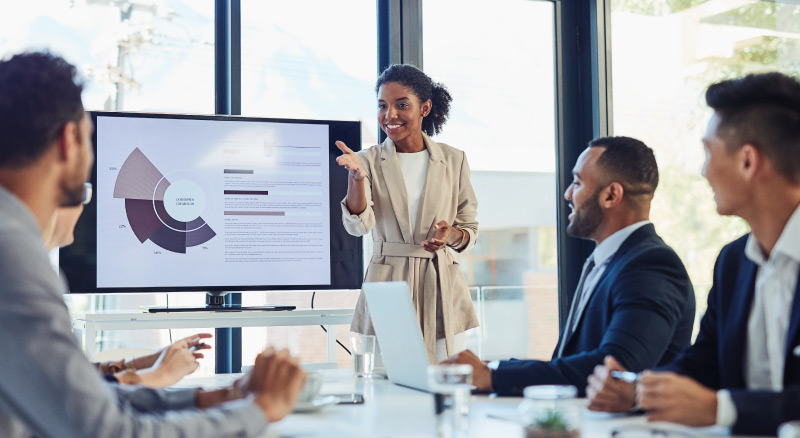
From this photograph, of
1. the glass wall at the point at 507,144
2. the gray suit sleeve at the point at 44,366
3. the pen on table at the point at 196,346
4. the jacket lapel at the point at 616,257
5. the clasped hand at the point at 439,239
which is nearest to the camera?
the gray suit sleeve at the point at 44,366

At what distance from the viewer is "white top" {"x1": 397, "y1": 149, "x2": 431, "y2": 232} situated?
11.5 feet

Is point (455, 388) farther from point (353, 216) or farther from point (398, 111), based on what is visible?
point (398, 111)

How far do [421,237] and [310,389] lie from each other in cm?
185

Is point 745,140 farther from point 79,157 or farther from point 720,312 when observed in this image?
point 79,157

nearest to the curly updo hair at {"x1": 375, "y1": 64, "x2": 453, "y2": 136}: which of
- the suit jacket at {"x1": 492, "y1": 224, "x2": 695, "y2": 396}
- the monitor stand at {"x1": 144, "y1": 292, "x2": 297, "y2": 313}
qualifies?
the monitor stand at {"x1": 144, "y1": 292, "x2": 297, "y2": 313}

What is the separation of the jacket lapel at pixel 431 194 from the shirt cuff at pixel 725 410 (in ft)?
6.93

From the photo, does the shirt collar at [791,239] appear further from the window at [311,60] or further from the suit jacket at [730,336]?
the window at [311,60]

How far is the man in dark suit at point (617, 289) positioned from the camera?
1882 mm

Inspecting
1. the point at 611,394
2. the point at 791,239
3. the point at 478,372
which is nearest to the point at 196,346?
the point at 478,372

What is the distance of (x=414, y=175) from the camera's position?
357cm

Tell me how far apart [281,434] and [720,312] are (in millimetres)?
1018

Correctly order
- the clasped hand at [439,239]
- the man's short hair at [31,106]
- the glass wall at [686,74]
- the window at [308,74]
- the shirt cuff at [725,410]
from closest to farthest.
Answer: the man's short hair at [31,106] < the shirt cuff at [725,410] < the clasped hand at [439,239] < the window at [308,74] < the glass wall at [686,74]

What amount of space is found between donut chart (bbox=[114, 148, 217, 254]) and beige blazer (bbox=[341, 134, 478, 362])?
0.75m

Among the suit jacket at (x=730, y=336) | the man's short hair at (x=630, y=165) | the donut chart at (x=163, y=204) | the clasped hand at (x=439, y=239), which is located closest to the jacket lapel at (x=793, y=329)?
the suit jacket at (x=730, y=336)
